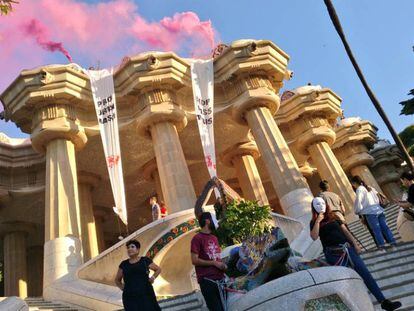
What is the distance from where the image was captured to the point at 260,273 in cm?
511

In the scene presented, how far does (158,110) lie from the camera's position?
19562 millimetres

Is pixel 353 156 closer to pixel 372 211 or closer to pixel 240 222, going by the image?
pixel 372 211

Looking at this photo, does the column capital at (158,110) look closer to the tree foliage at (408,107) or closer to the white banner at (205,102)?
the white banner at (205,102)

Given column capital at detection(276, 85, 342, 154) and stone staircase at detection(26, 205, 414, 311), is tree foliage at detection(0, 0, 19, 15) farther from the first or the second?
column capital at detection(276, 85, 342, 154)

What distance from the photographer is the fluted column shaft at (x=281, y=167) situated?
18344mm

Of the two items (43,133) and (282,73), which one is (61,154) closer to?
(43,133)

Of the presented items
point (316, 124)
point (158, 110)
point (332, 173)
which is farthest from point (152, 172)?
point (332, 173)

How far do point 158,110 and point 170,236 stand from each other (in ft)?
26.0

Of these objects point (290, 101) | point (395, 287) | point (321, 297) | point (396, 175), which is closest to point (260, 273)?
point (321, 297)

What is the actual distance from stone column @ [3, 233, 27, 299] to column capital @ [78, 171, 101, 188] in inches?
271

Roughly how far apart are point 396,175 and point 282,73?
61.1 ft

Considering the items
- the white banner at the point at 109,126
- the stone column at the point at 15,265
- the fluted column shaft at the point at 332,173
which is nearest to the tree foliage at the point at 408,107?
the fluted column shaft at the point at 332,173

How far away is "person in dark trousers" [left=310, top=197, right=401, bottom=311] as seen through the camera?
550cm

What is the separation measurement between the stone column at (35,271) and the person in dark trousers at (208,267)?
86.4 ft
